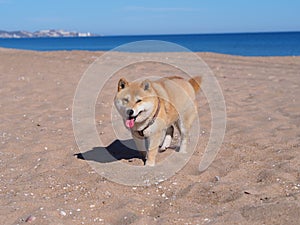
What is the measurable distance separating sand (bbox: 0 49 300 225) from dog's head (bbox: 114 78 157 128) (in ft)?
1.99

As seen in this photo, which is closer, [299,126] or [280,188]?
[280,188]

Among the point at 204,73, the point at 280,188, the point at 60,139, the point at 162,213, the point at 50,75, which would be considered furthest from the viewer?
the point at 204,73

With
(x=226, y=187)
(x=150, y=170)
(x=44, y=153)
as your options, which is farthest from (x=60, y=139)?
(x=226, y=187)

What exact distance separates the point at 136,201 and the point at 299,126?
11.3ft

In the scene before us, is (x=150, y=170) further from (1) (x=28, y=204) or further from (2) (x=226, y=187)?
(1) (x=28, y=204)

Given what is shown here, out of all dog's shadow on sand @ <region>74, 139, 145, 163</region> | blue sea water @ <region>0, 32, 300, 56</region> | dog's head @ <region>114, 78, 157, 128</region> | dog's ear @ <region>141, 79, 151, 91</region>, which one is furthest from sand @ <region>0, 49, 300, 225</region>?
blue sea water @ <region>0, 32, 300, 56</region>

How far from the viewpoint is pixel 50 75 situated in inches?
477

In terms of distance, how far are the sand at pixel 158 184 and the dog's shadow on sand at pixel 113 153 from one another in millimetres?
86

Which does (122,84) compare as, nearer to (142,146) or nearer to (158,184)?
A: (142,146)

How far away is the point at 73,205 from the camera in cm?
388

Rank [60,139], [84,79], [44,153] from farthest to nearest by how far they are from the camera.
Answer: [84,79] < [60,139] < [44,153]

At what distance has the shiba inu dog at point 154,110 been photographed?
4781mm

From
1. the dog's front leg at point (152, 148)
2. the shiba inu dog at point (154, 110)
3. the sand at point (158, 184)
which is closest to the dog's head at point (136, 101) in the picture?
the shiba inu dog at point (154, 110)

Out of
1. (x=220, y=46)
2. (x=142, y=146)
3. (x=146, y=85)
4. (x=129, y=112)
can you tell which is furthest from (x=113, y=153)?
(x=220, y=46)
